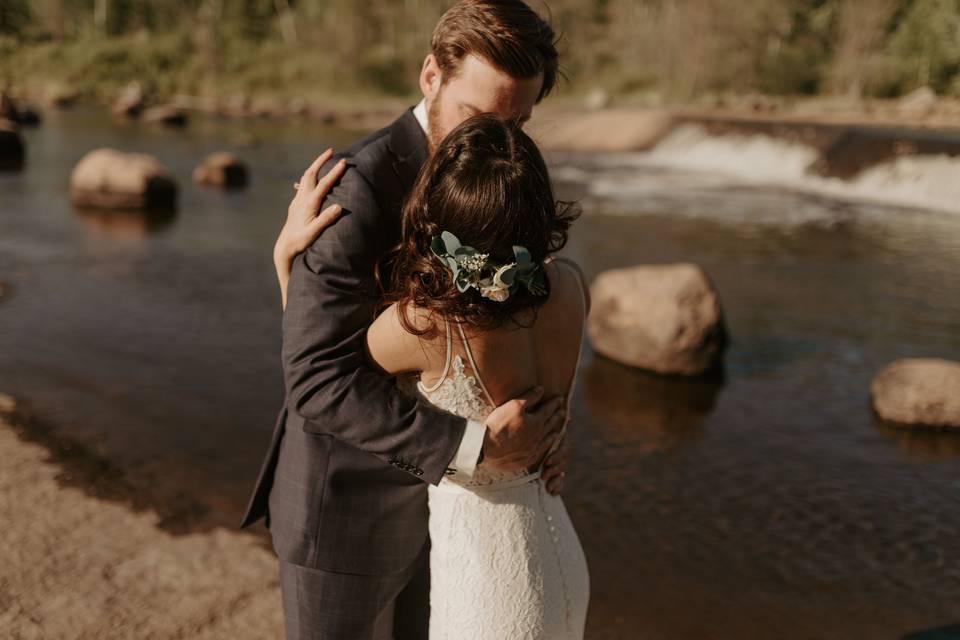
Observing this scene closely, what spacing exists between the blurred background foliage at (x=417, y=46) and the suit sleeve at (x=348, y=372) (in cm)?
3355

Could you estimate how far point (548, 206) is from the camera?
1700 mm

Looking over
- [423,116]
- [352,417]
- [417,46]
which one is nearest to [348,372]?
[352,417]

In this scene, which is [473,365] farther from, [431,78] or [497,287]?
[431,78]

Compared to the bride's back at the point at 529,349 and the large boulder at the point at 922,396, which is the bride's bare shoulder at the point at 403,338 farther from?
the large boulder at the point at 922,396

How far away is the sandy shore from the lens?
3260mm

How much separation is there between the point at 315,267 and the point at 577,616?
978mm

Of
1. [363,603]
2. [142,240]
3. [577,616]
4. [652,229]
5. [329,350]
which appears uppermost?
[329,350]

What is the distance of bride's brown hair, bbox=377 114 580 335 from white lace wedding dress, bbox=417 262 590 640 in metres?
0.15

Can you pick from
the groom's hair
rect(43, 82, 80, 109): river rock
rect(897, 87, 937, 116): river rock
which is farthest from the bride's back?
rect(43, 82, 80, 109): river rock

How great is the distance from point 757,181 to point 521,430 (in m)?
20.9

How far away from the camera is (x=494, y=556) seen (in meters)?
1.84

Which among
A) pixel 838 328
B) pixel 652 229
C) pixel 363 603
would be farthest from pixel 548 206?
pixel 652 229

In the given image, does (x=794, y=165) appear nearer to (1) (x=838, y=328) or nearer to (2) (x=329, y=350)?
(1) (x=838, y=328)

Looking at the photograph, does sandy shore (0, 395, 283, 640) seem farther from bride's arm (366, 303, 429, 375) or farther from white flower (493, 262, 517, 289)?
white flower (493, 262, 517, 289)
